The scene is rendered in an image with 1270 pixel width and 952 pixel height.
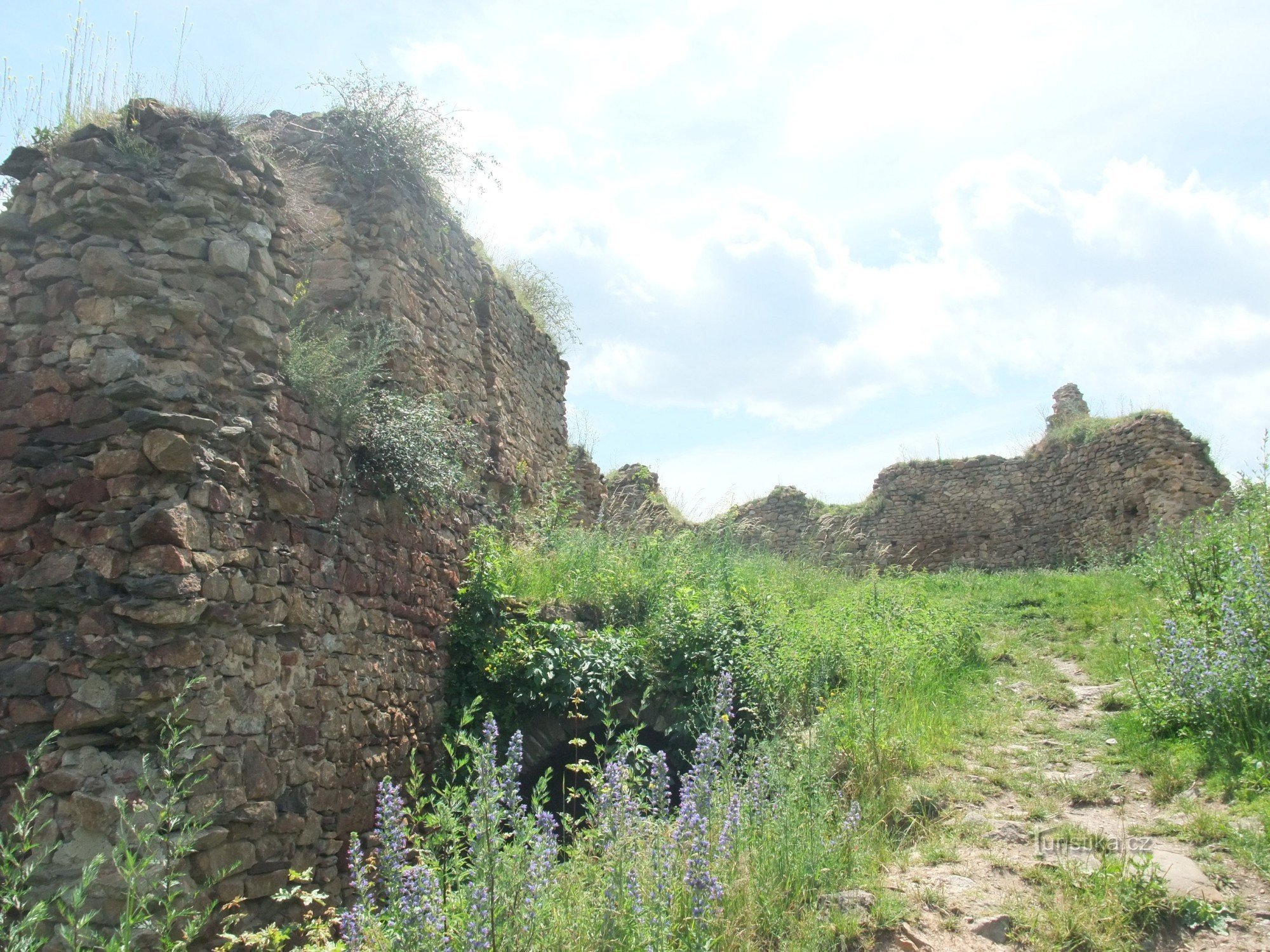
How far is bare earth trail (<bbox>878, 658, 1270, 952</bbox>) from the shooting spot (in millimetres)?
4254

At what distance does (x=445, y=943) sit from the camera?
348 cm

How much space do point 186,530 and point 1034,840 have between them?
5.09 meters

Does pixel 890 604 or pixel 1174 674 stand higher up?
pixel 890 604

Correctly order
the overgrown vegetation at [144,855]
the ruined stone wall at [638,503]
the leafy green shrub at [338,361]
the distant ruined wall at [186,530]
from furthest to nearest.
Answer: the ruined stone wall at [638,503] → the leafy green shrub at [338,361] → the distant ruined wall at [186,530] → the overgrown vegetation at [144,855]

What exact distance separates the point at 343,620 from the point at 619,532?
213 inches

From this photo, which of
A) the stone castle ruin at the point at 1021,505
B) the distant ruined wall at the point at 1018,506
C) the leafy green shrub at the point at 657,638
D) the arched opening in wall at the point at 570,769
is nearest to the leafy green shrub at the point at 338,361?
the leafy green shrub at the point at 657,638

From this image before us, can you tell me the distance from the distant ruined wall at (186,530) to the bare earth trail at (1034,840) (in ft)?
11.4

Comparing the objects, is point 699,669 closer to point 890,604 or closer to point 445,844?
point 445,844

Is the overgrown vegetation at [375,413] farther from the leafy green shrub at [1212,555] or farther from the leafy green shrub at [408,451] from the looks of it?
the leafy green shrub at [1212,555]

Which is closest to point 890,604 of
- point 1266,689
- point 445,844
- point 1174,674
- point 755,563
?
point 755,563

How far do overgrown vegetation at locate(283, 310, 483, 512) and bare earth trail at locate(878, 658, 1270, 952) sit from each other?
4277mm

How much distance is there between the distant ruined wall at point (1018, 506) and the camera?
15.7 m

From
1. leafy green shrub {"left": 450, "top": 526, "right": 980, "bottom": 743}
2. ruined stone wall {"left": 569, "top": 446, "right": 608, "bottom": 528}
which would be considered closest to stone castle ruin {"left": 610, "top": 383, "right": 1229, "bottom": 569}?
ruined stone wall {"left": 569, "top": 446, "right": 608, "bottom": 528}

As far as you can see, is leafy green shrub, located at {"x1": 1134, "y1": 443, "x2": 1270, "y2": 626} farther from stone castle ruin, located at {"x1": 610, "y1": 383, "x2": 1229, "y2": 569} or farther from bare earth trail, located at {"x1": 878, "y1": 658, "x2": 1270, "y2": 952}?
stone castle ruin, located at {"x1": 610, "y1": 383, "x2": 1229, "y2": 569}
